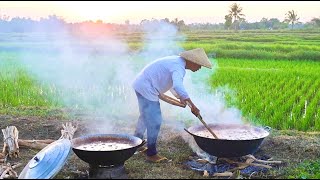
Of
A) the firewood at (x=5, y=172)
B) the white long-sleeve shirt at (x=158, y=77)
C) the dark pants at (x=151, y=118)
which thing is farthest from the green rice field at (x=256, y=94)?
the firewood at (x=5, y=172)

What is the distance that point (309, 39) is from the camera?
2598 centimetres

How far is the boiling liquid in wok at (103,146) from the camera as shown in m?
4.99

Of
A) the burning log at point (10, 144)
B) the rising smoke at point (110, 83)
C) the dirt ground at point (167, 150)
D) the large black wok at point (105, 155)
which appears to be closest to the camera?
the large black wok at point (105, 155)

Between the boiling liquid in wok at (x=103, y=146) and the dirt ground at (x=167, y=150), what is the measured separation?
0.37m

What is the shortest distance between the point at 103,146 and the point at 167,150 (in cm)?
143

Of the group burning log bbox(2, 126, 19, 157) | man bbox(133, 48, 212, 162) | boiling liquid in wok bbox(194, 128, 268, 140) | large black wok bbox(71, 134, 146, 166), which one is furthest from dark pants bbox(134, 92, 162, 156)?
burning log bbox(2, 126, 19, 157)

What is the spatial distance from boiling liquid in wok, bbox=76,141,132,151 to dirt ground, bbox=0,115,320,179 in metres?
0.37

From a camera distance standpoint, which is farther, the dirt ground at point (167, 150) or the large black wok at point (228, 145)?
the dirt ground at point (167, 150)

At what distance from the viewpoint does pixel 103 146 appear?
516 centimetres

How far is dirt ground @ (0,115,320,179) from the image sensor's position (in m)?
5.26

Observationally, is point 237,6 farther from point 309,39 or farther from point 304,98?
point 304,98

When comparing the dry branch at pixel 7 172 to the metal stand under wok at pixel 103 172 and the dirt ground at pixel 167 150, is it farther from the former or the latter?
the metal stand under wok at pixel 103 172

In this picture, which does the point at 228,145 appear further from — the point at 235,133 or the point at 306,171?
the point at 306,171

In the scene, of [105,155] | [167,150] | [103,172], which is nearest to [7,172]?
[103,172]
